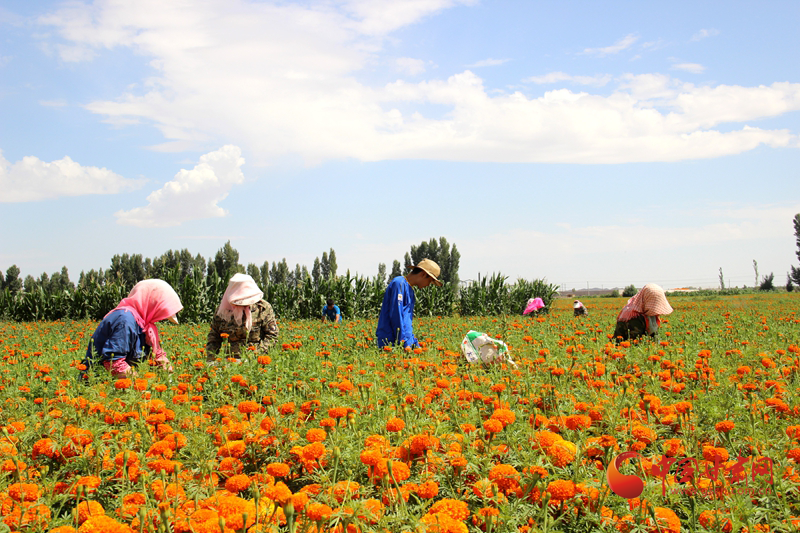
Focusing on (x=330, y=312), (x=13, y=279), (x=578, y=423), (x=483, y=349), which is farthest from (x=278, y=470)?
(x=13, y=279)

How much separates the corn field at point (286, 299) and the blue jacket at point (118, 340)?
1670cm

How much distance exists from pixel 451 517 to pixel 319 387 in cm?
207

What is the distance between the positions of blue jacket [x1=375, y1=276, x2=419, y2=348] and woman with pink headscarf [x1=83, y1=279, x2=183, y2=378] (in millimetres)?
2214

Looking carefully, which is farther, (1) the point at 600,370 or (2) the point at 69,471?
(1) the point at 600,370

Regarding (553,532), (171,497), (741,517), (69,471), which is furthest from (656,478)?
(69,471)

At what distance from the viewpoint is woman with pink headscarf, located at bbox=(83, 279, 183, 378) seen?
13.3 feet

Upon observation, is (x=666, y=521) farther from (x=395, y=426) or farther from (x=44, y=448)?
(x=44, y=448)

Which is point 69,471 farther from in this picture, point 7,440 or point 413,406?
point 413,406

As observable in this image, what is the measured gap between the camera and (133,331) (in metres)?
4.18

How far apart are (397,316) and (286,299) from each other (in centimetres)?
1681

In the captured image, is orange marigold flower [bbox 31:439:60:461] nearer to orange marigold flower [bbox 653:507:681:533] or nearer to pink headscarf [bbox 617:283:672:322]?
orange marigold flower [bbox 653:507:681:533]

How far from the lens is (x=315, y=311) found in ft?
70.1

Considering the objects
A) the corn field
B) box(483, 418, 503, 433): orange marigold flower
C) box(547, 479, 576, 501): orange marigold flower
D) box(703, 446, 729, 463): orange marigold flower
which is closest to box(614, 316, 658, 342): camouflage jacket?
box(703, 446, 729, 463): orange marigold flower

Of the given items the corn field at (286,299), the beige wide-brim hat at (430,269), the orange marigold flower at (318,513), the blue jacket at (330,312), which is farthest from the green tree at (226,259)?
the orange marigold flower at (318,513)
